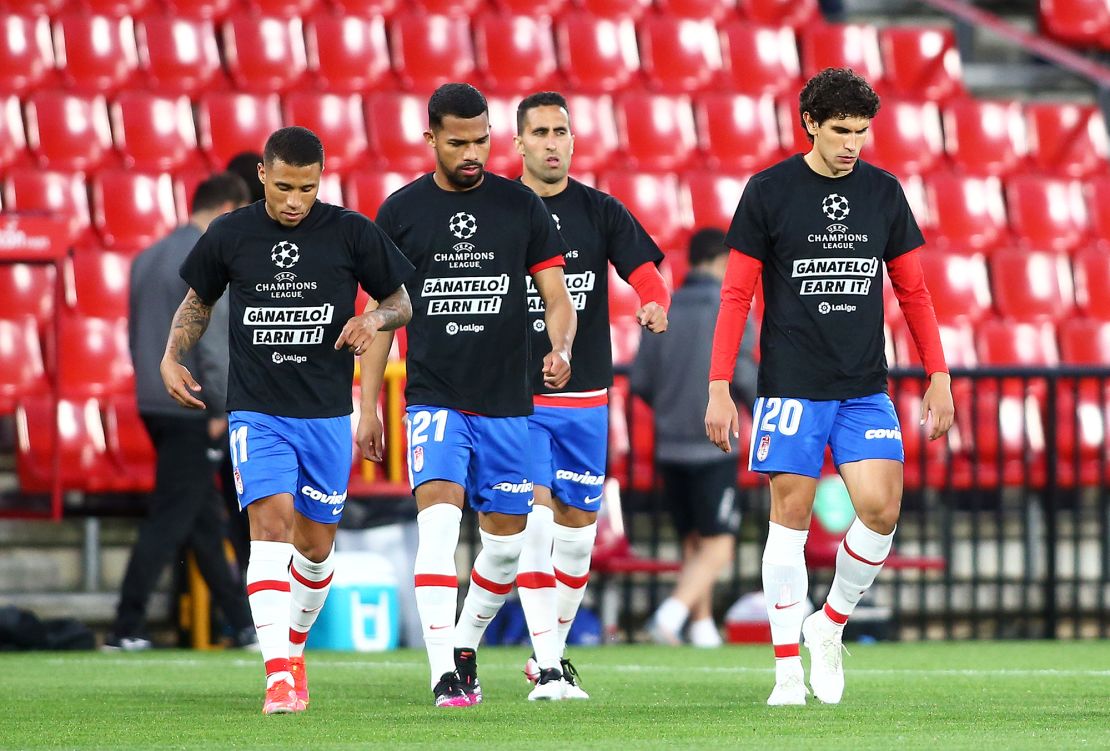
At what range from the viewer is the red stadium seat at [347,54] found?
42.6 feet

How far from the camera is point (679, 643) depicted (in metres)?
10.6

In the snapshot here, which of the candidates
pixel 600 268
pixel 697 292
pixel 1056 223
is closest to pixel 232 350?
pixel 600 268

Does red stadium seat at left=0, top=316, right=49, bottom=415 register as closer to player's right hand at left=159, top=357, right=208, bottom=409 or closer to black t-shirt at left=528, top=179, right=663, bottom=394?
black t-shirt at left=528, top=179, right=663, bottom=394

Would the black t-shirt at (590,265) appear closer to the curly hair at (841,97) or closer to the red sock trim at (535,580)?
the red sock trim at (535,580)

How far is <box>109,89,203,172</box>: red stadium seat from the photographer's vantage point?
39.4 feet

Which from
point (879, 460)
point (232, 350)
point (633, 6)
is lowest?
point (879, 460)

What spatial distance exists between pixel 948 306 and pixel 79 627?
20.1ft

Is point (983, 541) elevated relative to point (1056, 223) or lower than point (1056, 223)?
lower

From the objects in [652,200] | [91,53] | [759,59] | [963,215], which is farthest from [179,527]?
[963,215]

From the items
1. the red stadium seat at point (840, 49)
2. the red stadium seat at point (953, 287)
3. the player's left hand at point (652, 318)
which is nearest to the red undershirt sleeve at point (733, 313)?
the player's left hand at point (652, 318)

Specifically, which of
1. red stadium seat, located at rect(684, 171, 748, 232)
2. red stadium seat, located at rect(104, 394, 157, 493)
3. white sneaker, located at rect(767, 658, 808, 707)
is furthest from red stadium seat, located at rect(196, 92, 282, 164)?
white sneaker, located at rect(767, 658, 808, 707)

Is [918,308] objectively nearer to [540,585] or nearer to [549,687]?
[540,585]

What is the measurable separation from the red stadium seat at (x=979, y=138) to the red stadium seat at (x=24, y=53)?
6231mm

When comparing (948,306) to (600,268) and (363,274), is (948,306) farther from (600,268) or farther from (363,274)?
(363,274)
